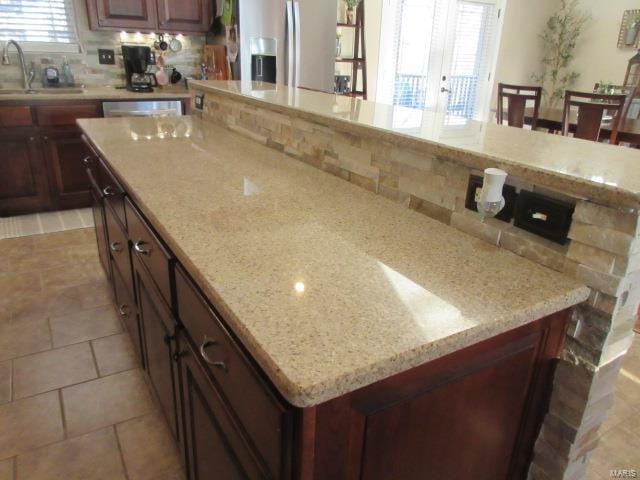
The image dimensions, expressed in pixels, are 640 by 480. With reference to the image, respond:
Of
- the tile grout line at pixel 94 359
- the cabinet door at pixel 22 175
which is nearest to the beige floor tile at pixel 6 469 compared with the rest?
the tile grout line at pixel 94 359

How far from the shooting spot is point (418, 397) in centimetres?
79

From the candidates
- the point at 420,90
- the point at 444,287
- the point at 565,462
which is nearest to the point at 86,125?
the point at 444,287

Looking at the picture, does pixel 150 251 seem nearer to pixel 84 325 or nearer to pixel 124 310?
pixel 124 310

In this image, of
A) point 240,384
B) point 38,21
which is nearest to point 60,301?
point 240,384

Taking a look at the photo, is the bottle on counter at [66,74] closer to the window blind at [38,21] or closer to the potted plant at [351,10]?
the window blind at [38,21]

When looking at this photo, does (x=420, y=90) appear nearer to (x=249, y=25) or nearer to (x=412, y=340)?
(x=249, y=25)

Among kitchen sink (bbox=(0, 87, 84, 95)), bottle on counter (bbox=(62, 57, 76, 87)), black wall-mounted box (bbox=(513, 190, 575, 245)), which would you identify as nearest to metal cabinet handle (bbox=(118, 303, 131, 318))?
black wall-mounted box (bbox=(513, 190, 575, 245))

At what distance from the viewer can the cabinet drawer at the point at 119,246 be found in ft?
5.65

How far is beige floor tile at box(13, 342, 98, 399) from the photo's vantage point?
194cm

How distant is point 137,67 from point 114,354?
280cm

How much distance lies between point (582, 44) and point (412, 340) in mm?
6778

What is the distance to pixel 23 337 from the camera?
2.26 meters

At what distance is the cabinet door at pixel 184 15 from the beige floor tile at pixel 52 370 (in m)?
2.89

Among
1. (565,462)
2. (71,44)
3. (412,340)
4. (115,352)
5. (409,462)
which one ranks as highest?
(71,44)
